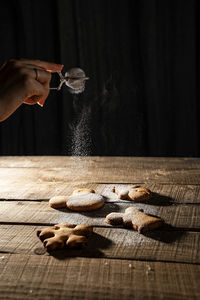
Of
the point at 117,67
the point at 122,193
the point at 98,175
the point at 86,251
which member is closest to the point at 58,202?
the point at 122,193

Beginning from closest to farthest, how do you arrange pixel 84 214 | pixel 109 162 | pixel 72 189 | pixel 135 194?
pixel 84 214 → pixel 135 194 → pixel 72 189 → pixel 109 162

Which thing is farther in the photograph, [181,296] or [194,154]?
[194,154]

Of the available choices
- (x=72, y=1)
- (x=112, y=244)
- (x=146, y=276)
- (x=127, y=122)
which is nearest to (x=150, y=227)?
(x=112, y=244)

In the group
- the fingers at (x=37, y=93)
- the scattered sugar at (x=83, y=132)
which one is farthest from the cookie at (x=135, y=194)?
the scattered sugar at (x=83, y=132)

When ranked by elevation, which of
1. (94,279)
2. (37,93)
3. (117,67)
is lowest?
(94,279)

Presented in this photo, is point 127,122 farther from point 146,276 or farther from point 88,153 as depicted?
point 146,276

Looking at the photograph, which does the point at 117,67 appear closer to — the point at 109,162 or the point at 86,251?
the point at 109,162
